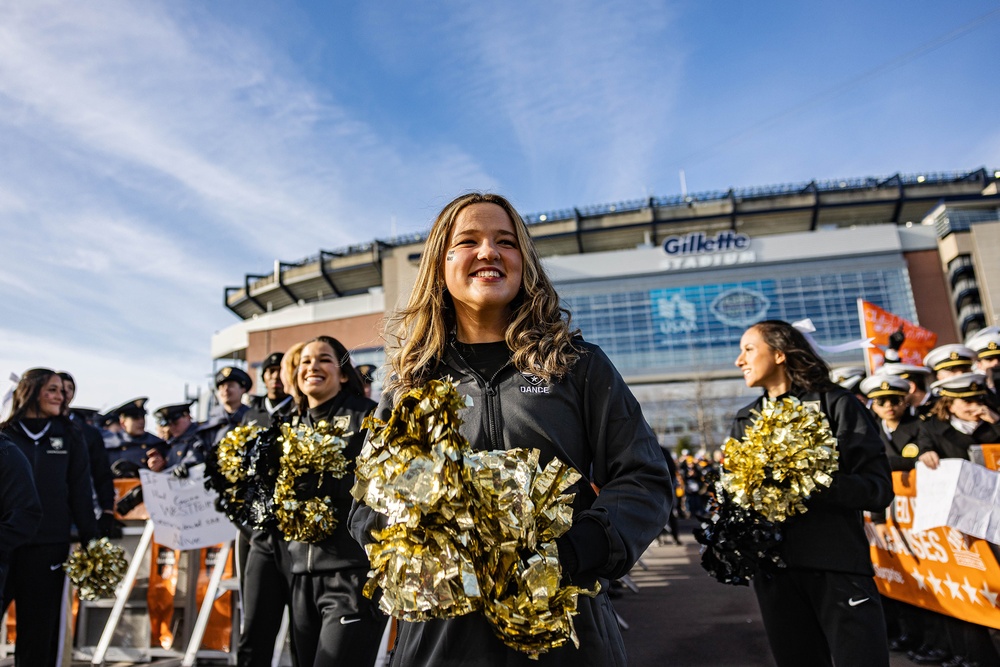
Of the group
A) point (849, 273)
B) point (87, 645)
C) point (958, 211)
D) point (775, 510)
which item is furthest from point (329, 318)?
point (775, 510)

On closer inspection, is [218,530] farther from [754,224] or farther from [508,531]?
[754,224]

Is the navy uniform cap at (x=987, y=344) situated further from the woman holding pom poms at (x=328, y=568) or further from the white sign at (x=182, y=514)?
the white sign at (x=182, y=514)

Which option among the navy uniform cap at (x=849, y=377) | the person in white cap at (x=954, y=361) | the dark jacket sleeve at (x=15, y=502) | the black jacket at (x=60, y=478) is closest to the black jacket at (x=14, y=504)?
the dark jacket sleeve at (x=15, y=502)

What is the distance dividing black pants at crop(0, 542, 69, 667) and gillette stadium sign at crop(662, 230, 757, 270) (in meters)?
51.0

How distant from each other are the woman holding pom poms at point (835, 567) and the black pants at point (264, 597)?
90.7 inches

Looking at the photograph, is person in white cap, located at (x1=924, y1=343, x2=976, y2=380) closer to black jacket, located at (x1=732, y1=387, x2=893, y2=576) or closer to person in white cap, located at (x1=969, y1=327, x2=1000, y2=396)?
person in white cap, located at (x1=969, y1=327, x2=1000, y2=396)

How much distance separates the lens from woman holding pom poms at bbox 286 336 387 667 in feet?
9.82

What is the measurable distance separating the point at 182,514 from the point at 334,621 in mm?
2814

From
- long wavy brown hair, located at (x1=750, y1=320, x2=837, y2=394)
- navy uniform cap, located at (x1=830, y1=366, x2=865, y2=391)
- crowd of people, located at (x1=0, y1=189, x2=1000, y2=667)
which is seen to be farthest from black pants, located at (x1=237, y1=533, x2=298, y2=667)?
navy uniform cap, located at (x1=830, y1=366, x2=865, y2=391)

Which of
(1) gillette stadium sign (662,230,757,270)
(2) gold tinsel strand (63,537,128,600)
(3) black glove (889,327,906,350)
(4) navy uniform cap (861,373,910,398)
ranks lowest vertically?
(2) gold tinsel strand (63,537,128,600)

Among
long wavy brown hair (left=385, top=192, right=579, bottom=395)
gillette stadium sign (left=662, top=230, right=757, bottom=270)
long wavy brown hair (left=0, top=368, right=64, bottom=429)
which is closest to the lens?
long wavy brown hair (left=385, top=192, right=579, bottom=395)

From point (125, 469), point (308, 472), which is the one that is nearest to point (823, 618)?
point (308, 472)

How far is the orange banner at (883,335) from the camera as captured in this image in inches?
353

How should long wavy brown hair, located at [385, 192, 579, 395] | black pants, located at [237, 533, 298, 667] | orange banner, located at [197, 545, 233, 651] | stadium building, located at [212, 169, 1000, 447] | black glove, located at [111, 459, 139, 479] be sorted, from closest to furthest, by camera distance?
long wavy brown hair, located at [385, 192, 579, 395]
black pants, located at [237, 533, 298, 667]
orange banner, located at [197, 545, 233, 651]
black glove, located at [111, 459, 139, 479]
stadium building, located at [212, 169, 1000, 447]
